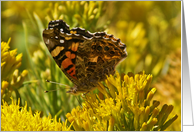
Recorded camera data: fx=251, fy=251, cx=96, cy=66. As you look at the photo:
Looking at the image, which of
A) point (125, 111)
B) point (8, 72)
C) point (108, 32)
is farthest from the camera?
point (108, 32)

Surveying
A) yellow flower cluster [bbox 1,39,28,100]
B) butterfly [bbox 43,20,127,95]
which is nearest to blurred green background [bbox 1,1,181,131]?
yellow flower cluster [bbox 1,39,28,100]

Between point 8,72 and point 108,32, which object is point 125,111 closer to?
point 8,72

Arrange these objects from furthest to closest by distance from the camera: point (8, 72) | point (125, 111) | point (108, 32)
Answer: point (108, 32) < point (8, 72) < point (125, 111)

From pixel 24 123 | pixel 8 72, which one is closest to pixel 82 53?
pixel 8 72

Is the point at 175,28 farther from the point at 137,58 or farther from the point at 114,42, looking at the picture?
the point at 114,42

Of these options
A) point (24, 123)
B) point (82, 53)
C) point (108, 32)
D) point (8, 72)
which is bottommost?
point (24, 123)

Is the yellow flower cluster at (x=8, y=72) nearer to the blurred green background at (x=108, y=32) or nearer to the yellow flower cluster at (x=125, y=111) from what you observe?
the blurred green background at (x=108, y=32)
